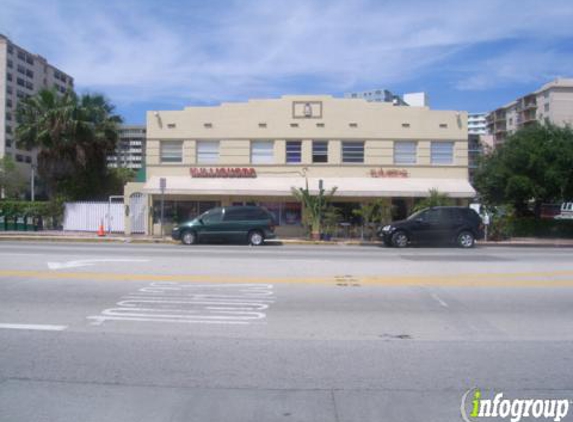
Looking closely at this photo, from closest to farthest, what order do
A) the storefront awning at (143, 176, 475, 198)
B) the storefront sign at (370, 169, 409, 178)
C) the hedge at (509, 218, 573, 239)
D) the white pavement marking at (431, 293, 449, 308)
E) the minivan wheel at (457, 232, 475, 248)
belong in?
1. the white pavement marking at (431, 293, 449, 308)
2. the minivan wheel at (457, 232, 475, 248)
3. the storefront awning at (143, 176, 475, 198)
4. the storefront sign at (370, 169, 409, 178)
5. the hedge at (509, 218, 573, 239)

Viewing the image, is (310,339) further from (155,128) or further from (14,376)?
(155,128)

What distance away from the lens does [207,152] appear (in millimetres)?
27656

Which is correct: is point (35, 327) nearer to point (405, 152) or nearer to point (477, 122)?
point (405, 152)

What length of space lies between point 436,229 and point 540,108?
79.6 metres

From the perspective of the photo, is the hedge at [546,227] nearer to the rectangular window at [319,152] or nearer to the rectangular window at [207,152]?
the rectangular window at [319,152]

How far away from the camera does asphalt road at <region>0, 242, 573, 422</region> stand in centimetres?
446

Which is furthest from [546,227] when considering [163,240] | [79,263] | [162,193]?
[79,263]

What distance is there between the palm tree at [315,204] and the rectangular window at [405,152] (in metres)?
5.04

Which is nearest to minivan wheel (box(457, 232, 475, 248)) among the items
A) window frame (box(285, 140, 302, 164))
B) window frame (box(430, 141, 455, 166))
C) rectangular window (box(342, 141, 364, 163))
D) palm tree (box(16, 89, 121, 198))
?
window frame (box(430, 141, 455, 166))

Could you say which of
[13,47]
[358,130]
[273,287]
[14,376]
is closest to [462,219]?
[358,130]

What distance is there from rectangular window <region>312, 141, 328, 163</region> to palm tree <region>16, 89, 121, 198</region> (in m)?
12.3

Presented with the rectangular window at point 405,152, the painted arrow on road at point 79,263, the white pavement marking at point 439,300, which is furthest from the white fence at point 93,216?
the white pavement marking at point 439,300

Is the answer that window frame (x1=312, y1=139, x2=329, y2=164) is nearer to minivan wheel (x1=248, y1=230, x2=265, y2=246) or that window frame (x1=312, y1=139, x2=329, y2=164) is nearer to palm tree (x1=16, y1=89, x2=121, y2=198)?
minivan wheel (x1=248, y1=230, x2=265, y2=246)

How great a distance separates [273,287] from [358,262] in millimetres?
5051
